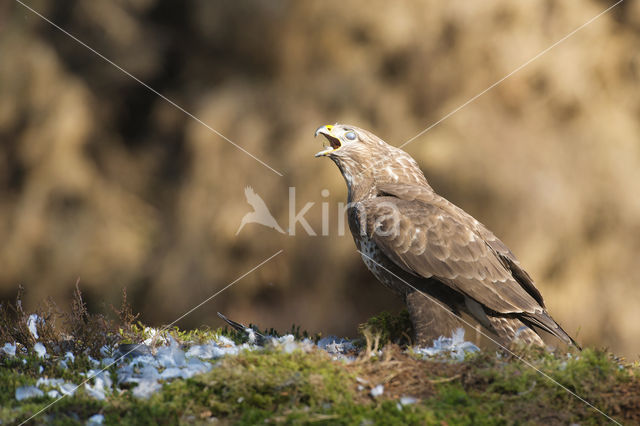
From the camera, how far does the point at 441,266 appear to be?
436 centimetres

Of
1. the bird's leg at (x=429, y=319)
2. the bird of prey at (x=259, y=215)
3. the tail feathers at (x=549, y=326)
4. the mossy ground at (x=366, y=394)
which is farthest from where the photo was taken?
the bird of prey at (x=259, y=215)

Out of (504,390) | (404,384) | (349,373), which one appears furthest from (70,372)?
(504,390)

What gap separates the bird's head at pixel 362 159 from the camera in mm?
5055

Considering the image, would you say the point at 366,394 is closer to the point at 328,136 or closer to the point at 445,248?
the point at 445,248

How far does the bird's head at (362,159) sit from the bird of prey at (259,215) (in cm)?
Answer: 160

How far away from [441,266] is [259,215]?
267cm

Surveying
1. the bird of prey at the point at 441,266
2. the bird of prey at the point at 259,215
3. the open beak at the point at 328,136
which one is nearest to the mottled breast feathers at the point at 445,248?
the bird of prey at the point at 441,266

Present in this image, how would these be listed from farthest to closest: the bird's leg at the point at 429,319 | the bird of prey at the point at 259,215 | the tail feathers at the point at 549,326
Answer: the bird of prey at the point at 259,215, the tail feathers at the point at 549,326, the bird's leg at the point at 429,319

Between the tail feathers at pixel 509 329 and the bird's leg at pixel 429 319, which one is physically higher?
the tail feathers at pixel 509 329

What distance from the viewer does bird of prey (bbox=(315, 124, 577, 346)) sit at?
171 inches

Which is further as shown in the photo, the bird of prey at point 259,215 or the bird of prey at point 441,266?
the bird of prey at point 259,215

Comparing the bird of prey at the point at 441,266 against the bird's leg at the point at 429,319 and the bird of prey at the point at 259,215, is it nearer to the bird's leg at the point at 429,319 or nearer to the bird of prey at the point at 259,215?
the bird's leg at the point at 429,319

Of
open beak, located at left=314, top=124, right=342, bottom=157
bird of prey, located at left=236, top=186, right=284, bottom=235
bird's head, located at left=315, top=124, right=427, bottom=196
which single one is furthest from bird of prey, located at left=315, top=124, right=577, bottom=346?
bird of prey, located at left=236, top=186, right=284, bottom=235

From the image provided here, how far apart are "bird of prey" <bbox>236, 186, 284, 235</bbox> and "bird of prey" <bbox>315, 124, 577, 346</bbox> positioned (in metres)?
1.81
